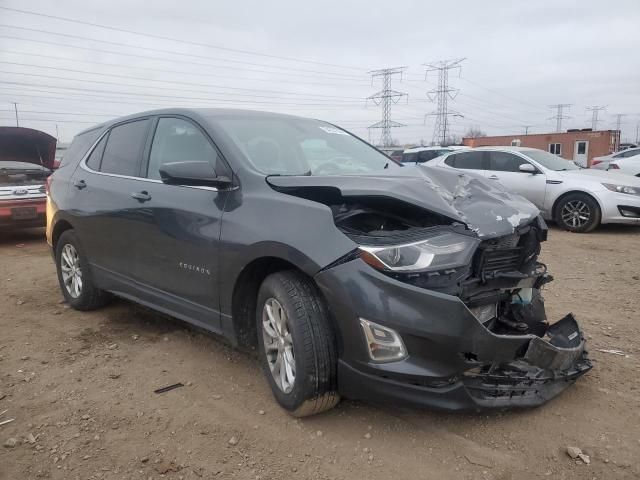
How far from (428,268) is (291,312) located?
72 cm

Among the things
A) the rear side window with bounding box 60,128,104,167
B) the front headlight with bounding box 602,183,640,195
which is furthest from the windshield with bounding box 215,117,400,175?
the front headlight with bounding box 602,183,640,195

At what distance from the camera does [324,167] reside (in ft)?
11.3

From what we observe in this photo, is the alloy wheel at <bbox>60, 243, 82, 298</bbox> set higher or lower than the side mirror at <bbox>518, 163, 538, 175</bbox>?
lower

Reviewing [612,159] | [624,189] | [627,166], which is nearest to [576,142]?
[612,159]

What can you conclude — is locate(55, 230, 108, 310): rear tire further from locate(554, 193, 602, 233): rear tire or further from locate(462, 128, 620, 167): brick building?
locate(462, 128, 620, 167): brick building

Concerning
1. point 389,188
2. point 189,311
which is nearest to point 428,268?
point 389,188

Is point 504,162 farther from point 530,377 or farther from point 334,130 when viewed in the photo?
point 530,377

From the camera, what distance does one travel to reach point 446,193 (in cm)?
280

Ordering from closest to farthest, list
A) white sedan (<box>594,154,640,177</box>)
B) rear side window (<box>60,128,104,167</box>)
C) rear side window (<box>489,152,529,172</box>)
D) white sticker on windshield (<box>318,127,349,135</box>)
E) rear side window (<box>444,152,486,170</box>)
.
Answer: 1. white sticker on windshield (<box>318,127,349,135</box>)
2. rear side window (<box>60,128,104,167</box>)
3. rear side window (<box>489,152,529,172</box>)
4. rear side window (<box>444,152,486,170</box>)
5. white sedan (<box>594,154,640,177</box>)

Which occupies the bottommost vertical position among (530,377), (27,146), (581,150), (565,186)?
(530,377)

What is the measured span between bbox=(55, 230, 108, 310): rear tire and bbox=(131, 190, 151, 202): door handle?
1.10 m

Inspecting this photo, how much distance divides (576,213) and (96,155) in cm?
735

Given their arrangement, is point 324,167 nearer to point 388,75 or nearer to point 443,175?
point 443,175

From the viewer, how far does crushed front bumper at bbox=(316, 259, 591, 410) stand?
2.31 m
